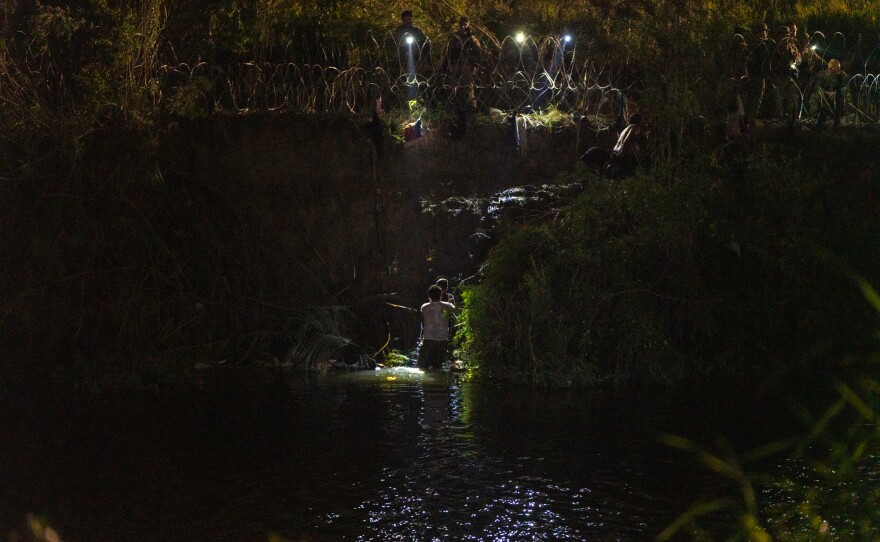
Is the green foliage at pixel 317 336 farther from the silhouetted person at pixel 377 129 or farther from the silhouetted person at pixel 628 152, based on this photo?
the silhouetted person at pixel 628 152

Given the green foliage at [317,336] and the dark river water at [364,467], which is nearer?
the dark river water at [364,467]

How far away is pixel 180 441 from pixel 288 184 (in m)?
8.12

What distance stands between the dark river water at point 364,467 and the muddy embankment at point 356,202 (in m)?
4.29

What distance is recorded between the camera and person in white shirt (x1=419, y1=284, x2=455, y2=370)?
1521cm

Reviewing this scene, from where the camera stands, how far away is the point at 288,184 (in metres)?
17.8

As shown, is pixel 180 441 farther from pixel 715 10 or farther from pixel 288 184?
pixel 715 10

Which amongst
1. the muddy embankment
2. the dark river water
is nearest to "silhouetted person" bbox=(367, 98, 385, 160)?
the muddy embankment

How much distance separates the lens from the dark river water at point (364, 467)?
740 centimetres

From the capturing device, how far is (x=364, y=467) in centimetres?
912

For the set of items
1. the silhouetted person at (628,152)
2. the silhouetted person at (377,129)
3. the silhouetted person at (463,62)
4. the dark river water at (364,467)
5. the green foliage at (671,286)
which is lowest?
the dark river water at (364,467)

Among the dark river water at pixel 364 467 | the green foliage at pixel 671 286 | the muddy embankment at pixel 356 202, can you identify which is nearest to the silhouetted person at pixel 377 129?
the muddy embankment at pixel 356 202

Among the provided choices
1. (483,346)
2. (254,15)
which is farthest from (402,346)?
(254,15)

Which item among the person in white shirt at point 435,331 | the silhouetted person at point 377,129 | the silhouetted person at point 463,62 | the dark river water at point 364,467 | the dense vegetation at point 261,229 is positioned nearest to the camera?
the dark river water at point 364,467

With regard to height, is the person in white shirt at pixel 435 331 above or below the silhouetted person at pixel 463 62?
below
